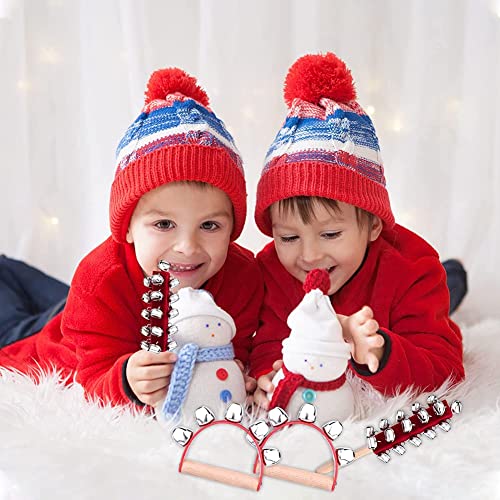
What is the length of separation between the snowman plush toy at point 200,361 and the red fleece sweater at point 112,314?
108 mm

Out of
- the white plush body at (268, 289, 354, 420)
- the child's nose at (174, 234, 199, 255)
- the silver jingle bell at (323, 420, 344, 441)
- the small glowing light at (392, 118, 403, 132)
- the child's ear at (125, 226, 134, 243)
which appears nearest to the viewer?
the silver jingle bell at (323, 420, 344, 441)

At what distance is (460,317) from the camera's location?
6.53 ft

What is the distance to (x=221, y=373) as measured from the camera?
1137 millimetres

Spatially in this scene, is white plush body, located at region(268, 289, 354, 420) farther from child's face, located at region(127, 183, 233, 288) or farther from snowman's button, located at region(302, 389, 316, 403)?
child's face, located at region(127, 183, 233, 288)

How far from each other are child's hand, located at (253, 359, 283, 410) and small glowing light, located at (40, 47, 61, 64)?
148 cm

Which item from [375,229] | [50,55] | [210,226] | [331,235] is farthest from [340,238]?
[50,55]

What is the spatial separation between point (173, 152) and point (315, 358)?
45cm

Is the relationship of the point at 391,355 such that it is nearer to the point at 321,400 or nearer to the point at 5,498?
the point at 321,400

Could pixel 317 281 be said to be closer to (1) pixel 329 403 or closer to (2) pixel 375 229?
(1) pixel 329 403

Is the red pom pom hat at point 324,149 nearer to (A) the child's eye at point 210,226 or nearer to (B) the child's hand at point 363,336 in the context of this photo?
(A) the child's eye at point 210,226

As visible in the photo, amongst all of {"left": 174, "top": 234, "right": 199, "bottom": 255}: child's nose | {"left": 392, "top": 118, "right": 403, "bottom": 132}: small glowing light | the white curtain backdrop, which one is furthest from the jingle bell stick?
{"left": 392, "top": 118, "right": 403, "bottom": 132}: small glowing light

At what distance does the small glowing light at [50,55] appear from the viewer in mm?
2332

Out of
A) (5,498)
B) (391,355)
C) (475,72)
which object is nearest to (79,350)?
(5,498)

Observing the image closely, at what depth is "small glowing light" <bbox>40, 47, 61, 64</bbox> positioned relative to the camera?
7.65ft
